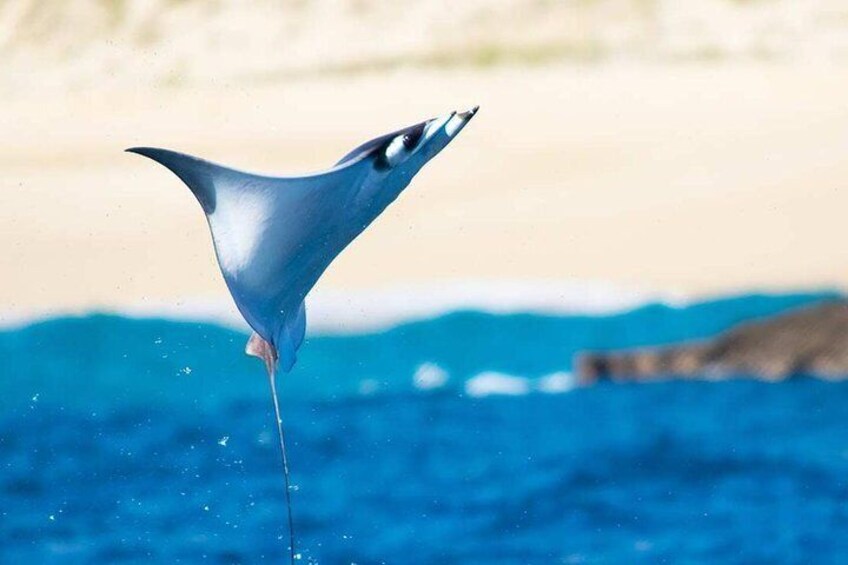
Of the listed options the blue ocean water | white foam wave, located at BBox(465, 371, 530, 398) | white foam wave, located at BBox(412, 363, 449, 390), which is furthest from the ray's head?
white foam wave, located at BBox(465, 371, 530, 398)

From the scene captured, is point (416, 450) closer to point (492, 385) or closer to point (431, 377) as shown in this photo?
point (431, 377)

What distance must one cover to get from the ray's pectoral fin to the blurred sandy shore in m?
7.48

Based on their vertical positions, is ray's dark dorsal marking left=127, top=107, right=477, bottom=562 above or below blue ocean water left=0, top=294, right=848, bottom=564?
below

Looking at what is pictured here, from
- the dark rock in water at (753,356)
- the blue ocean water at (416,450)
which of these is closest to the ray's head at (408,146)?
the blue ocean water at (416,450)

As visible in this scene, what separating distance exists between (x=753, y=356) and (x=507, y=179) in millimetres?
2855

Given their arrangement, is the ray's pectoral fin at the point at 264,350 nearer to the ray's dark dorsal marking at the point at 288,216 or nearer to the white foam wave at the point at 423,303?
the ray's dark dorsal marking at the point at 288,216

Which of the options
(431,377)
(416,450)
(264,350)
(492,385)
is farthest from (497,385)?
(264,350)

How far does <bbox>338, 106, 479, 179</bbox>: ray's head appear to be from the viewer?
3902 mm

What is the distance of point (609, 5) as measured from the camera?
1305cm

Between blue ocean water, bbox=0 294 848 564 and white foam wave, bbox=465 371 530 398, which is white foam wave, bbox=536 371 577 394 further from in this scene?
white foam wave, bbox=465 371 530 398

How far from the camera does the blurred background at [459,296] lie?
909cm

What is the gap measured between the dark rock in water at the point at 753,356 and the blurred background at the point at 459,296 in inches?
0.8

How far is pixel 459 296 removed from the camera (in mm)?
11492

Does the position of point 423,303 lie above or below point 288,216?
above
